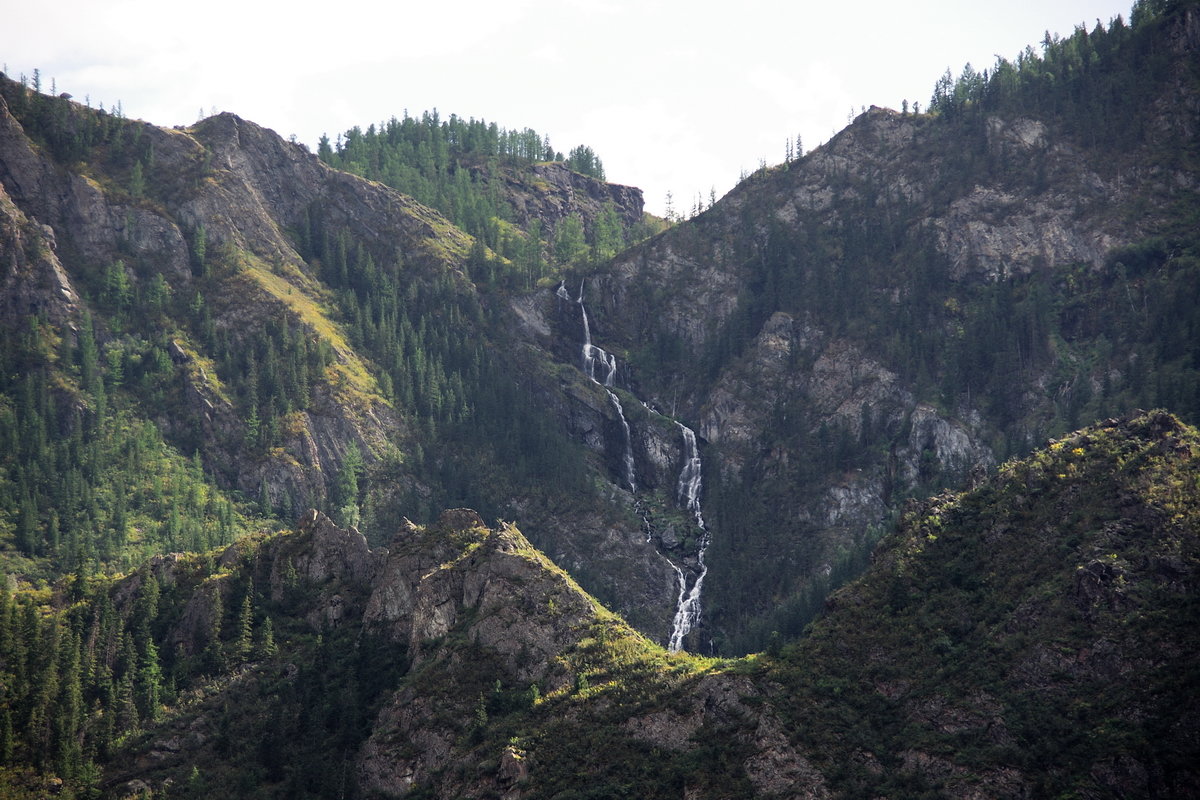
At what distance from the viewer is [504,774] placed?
108562 millimetres

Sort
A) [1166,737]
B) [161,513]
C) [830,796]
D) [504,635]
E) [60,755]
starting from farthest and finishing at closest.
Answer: [161,513] < [504,635] < [60,755] < [830,796] < [1166,737]

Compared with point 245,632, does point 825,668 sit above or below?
below

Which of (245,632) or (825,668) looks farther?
(245,632)

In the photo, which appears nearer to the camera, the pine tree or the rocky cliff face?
the rocky cliff face

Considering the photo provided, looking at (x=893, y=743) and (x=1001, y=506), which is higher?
(x=1001, y=506)

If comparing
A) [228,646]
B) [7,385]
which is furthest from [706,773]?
[7,385]

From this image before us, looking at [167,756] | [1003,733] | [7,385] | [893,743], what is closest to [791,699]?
[893,743]

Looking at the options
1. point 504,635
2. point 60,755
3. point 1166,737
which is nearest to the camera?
point 1166,737

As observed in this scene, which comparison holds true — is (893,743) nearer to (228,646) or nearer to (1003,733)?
(1003,733)

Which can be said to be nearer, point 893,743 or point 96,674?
point 893,743

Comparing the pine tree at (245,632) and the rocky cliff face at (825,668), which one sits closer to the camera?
the rocky cliff face at (825,668)

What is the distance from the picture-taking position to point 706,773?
342ft

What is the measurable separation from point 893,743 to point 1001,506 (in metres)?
32.6

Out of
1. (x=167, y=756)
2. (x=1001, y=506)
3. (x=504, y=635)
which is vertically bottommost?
(x=167, y=756)
